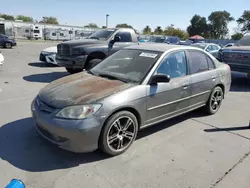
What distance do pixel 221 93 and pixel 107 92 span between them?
10.7ft

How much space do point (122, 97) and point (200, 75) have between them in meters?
2.10

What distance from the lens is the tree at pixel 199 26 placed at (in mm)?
80625

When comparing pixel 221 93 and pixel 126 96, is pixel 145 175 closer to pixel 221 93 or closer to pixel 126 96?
pixel 126 96

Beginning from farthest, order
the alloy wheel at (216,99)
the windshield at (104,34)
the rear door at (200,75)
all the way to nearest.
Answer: the windshield at (104,34)
the alloy wheel at (216,99)
the rear door at (200,75)

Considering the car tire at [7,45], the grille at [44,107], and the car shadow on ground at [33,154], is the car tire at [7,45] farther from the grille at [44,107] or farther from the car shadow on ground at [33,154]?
the grille at [44,107]

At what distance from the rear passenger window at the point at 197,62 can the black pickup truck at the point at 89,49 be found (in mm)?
3520

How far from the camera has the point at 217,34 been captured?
80312 millimetres

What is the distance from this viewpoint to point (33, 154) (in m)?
3.11

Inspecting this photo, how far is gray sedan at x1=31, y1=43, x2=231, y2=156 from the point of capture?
9.32ft

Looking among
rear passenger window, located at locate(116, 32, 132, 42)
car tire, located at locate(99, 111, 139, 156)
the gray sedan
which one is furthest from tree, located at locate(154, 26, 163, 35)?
car tire, located at locate(99, 111, 139, 156)

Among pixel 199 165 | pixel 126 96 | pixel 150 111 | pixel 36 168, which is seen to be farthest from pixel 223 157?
pixel 36 168

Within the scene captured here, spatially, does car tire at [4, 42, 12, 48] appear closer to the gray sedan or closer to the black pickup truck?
the black pickup truck

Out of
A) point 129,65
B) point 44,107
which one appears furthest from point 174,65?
point 44,107

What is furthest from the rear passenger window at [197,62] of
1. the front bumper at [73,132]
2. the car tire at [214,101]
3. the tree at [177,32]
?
the tree at [177,32]
